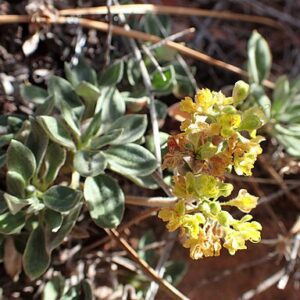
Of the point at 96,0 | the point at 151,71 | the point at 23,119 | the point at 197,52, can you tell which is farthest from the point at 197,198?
the point at 96,0

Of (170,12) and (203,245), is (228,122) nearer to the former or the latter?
(203,245)

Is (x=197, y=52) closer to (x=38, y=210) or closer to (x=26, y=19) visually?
(x=26, y=19)

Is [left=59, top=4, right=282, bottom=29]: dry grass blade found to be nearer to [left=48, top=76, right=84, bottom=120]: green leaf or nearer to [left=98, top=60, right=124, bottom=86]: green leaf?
[left=98, top=60, right=124, bottom=86]: green leaf

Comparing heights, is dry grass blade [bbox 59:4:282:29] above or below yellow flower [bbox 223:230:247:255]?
above

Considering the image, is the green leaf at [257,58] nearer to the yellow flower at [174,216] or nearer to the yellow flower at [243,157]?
the yellow flower at [243,157]

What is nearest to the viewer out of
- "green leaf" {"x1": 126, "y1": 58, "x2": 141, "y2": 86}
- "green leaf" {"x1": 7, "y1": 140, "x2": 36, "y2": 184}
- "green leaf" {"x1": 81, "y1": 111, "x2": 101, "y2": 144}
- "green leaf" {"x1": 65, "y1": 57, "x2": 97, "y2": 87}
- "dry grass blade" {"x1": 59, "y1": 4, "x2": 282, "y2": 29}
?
"green leaf" {"x1": 7, "y1": 140, "x2": 36, "y2": 184}

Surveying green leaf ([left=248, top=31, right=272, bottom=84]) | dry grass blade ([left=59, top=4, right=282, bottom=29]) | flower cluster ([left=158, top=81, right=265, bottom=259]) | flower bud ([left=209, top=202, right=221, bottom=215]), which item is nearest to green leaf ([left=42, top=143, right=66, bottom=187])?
flower cluster ([left=158, top=81, right=265, bottom=259])
